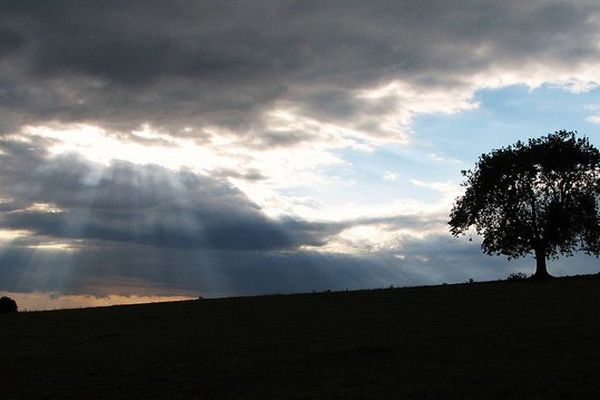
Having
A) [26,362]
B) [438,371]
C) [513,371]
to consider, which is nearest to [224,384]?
[438,371]

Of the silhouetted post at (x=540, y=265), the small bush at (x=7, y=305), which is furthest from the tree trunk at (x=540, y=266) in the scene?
the small bush at (x=7, y=305)

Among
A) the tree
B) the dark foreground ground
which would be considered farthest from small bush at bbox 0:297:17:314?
the tree

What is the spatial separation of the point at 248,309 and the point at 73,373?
23948mm

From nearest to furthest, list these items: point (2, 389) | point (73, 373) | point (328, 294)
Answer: point (2, 389) < point (73, 373) < point (328, 294)

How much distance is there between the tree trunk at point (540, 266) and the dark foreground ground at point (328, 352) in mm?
22727

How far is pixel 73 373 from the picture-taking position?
24.7 m

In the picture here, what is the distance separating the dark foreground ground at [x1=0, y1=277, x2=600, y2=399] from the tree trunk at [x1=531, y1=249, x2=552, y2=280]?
2273 cm

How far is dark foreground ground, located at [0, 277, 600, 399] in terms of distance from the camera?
19.7 m

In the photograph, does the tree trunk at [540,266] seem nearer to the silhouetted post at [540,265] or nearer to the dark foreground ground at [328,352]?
the silhouetted post at [540,265]

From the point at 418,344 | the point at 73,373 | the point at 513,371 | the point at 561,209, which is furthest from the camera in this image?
the point at 561,209

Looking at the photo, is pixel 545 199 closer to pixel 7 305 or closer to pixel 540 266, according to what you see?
pixel 540 266

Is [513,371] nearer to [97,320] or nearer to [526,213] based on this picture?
[97,320]

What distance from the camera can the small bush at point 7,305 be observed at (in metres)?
62.4

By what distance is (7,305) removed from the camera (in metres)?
62.8
